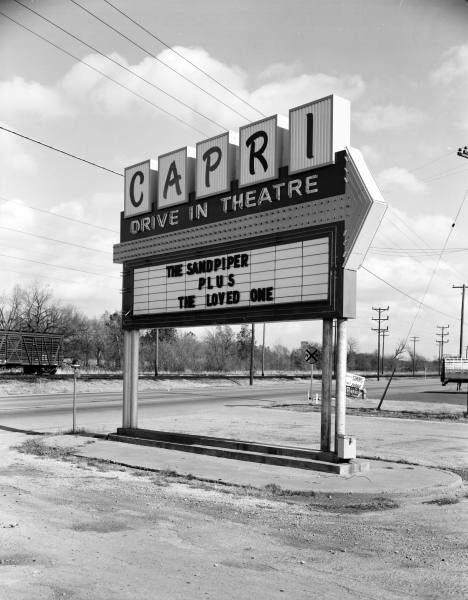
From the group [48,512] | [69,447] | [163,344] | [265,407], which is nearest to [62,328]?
[163,344]

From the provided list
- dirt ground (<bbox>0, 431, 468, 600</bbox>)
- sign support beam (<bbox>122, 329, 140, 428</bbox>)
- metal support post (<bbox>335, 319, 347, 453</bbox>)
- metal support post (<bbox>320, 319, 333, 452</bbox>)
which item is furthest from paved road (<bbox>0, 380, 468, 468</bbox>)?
dirt ground (<bbox>0, 431, 468, 600</bbox>)

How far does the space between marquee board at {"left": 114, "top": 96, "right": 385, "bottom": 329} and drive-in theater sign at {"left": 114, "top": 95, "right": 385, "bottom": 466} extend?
2cm

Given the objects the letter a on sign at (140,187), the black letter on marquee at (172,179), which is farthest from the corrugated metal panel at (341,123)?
the letter a on sign at (140,187)

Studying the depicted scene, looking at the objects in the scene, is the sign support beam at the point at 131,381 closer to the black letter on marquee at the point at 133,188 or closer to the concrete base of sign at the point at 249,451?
the concrete base of sign at the point at 249,451

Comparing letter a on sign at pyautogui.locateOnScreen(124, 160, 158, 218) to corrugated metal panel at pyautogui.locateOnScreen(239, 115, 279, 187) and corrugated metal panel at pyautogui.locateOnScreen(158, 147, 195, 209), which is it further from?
corrugated metal panel at pyautogui.locateOnScreen(239, 115, 279, 187)

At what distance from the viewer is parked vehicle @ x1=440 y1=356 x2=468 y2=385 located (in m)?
41.2

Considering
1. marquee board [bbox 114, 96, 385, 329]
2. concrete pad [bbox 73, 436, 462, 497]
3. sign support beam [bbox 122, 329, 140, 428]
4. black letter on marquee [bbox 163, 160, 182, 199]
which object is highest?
black letter on marquee [bbox 163, 160, 182, 199]

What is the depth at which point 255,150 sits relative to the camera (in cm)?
1144

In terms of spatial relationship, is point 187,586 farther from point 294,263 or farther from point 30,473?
point 294,263

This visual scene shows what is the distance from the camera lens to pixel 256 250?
11727 millimetres

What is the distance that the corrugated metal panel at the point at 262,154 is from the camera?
11.1 m

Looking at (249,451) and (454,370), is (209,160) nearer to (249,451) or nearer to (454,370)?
(249,451)

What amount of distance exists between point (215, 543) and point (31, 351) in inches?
1548

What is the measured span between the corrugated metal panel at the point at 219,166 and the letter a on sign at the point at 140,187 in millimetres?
1608
